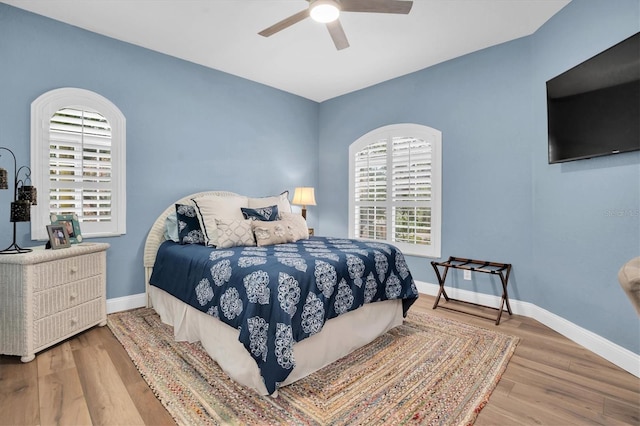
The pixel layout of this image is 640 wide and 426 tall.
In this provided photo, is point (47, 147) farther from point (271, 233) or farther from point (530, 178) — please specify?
point (530, 178)

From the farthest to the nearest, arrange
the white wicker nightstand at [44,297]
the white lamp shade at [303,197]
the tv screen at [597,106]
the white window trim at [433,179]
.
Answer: the white lamp shade at [303,197] → the white window trim at [433,179] → the white wicker nightstand at [44,297] → the tv screen at [597,106]

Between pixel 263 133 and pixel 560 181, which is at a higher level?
pixel 263 133

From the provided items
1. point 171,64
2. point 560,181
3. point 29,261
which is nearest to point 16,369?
point 29,261

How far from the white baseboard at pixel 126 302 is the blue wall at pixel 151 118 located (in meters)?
0.05

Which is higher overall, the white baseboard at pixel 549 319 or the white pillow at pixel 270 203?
the white pillow at pixel 270 203

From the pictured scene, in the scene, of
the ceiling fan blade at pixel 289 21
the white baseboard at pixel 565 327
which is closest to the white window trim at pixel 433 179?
the white baseboard at pixel 565 327

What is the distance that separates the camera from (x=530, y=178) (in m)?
3.14

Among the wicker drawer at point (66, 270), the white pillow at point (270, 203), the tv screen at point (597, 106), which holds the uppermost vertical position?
the tv screen at point (597, 106)

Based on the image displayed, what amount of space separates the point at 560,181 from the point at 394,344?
6.61 ft

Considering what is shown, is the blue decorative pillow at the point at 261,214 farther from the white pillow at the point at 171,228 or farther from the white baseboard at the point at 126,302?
the white baseboard at the point at 126,302

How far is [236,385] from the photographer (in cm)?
192

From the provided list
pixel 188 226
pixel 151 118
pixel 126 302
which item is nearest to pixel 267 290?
pixel 188 226

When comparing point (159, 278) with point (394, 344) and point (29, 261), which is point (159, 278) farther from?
point (394, 344)

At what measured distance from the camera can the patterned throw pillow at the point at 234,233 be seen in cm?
281
